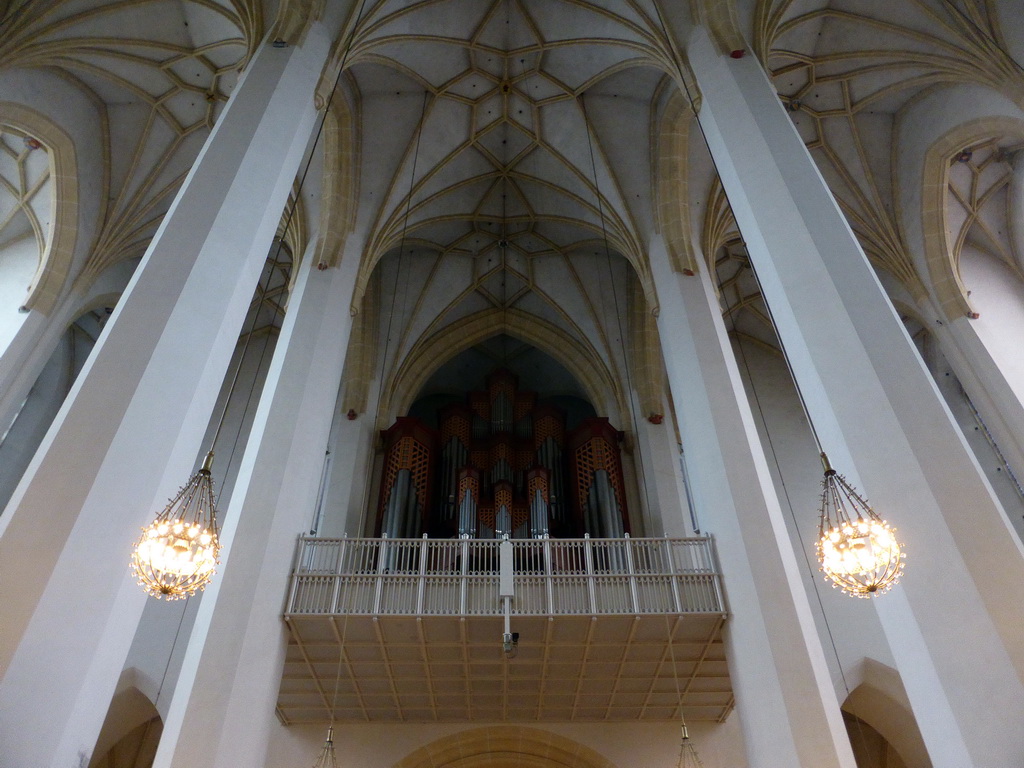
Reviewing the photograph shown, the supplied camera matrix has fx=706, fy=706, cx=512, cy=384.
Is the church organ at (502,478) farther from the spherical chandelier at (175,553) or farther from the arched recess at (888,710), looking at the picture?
the spherical chandelier at (175,553)

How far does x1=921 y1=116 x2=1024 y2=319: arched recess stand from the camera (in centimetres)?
1290

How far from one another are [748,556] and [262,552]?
6.44 metres

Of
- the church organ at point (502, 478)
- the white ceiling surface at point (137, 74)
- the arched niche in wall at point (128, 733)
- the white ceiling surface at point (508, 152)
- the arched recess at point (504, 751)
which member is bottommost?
the arched recess at point (504, 751)

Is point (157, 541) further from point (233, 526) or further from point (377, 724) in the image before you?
point (377, 724)

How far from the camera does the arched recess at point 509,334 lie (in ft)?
56.6

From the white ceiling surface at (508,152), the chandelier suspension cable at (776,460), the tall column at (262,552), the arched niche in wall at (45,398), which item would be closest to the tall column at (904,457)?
the chandelier suspension cable at (776,460)

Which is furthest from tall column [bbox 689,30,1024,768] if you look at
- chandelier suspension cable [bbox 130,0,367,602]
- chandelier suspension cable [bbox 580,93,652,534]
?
chandelier suspension cable [bbox 580,93,652,534]

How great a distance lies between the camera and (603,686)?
1161 cm

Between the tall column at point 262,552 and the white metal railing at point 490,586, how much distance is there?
0.54 metres

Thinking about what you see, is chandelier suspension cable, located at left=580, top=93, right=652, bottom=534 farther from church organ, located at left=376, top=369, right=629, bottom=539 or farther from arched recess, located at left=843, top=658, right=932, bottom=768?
arched recess, located at left=843, top=658, right=932, bottom=768

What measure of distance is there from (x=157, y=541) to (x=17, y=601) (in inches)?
35.4

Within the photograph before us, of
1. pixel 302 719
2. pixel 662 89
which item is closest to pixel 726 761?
pixel 302 719

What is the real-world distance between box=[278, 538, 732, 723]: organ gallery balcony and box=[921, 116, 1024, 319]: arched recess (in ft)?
23.5

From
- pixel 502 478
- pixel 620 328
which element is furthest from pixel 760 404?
pixel 502 478
